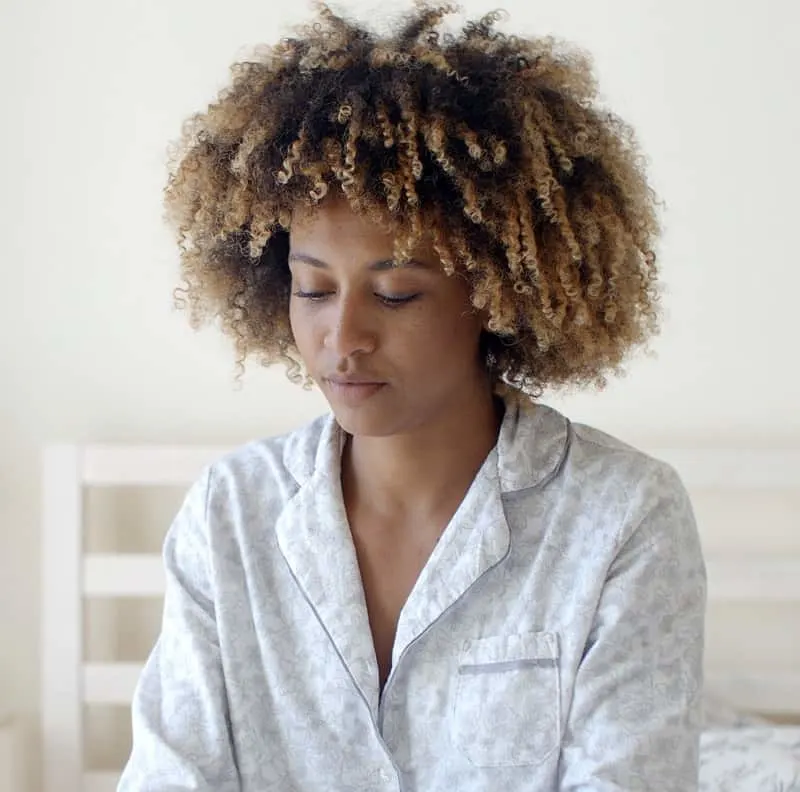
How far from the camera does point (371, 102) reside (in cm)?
102

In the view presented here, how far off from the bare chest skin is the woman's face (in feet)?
0.44

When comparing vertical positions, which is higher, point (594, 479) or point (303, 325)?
point (303, 325)

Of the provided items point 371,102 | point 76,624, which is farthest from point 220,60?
point 371,102

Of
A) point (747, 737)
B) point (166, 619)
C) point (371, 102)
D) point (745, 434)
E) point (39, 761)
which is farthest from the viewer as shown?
point (39, 761)

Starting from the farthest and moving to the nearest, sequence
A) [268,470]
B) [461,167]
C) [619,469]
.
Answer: [268,470] < [619,469] < [461,167]

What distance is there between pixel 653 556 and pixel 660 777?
18 cm

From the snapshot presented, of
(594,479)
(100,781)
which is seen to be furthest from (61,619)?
(594,479)

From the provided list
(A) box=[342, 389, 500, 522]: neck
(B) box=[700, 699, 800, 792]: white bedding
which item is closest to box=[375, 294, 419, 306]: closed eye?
(A) box=[342, 389, 500, 522]: neck

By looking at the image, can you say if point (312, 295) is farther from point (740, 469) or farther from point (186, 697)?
point (740, 469)

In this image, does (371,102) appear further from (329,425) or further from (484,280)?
(329,425)

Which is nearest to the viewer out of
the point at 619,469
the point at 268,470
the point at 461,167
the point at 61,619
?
the point at 461,167

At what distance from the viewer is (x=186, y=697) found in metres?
1.13

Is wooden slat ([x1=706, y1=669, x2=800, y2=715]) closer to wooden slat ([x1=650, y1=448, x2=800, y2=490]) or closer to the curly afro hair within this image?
wooden slat ([x1=650, y1=448, x2=800, y2=490])

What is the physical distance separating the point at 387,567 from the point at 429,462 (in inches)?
4.1
